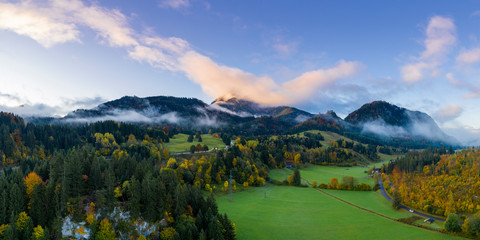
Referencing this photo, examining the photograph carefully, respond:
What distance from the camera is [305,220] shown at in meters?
86.3

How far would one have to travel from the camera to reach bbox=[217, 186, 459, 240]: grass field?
245ft

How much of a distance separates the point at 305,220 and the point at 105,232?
209 feet

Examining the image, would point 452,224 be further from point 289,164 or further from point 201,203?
point 289,164

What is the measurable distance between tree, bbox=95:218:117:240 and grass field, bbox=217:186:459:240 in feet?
115

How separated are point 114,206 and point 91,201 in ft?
26.8

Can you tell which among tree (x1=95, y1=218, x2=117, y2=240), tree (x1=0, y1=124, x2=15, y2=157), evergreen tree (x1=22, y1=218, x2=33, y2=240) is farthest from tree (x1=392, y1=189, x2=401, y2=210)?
tree (x1=0, y1=124, x2=15, y2=157)

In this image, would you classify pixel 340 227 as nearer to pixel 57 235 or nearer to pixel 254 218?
pixel 254 218

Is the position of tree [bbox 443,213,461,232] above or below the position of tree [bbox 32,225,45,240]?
above

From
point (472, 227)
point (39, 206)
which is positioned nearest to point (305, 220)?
point (472, 227)

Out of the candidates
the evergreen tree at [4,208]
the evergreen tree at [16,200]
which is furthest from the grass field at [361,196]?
the evergreen tree at [4,208]

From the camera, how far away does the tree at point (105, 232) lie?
58062 mm

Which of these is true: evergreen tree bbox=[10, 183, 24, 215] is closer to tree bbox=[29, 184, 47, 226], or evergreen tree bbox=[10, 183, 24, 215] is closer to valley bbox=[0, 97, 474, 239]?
valley bbox=[0, 97, 474, 239]

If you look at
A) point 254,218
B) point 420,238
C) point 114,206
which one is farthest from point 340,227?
point 114,206

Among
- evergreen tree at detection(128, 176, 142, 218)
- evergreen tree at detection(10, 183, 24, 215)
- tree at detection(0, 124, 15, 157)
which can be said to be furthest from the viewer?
tree at detection(0, 124, 15, 157)
